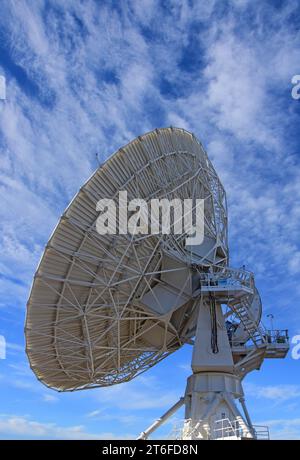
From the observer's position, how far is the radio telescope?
23.1 metres

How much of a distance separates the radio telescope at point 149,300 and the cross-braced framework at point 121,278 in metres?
0.06

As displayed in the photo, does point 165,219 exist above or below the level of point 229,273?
above

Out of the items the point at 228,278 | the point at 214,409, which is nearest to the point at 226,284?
the point at 228,278

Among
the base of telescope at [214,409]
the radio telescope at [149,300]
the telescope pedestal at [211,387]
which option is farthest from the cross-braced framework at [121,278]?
the base of telescope at [214,409]

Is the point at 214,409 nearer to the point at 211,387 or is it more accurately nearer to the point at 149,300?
the point at 211,387

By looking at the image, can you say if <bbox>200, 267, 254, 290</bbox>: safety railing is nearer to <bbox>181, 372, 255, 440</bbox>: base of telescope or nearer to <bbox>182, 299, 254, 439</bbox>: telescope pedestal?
<bbox>182, 299, 254, 439</bbox>: telescope pedestal

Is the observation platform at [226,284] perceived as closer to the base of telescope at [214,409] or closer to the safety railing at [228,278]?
the safety railing at [228,278]

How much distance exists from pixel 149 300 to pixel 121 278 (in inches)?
89.8
